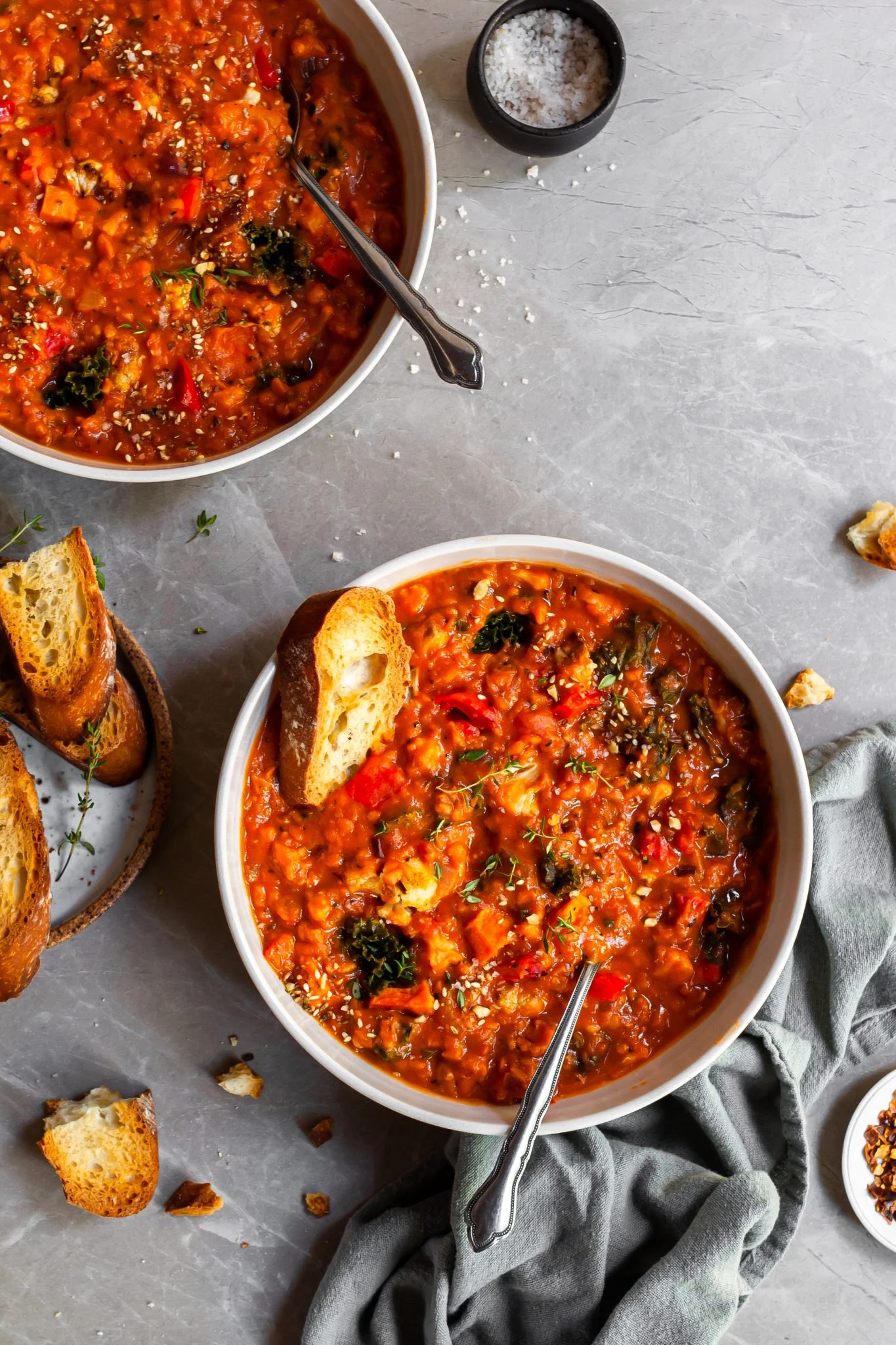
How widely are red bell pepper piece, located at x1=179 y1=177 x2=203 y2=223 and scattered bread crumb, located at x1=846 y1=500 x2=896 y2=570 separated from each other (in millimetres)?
2655

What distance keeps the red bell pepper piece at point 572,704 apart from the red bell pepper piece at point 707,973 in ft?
3.12

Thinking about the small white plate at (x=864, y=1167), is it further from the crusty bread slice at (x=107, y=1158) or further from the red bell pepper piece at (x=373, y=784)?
the crusty bread slice at (x=107, y=1158)

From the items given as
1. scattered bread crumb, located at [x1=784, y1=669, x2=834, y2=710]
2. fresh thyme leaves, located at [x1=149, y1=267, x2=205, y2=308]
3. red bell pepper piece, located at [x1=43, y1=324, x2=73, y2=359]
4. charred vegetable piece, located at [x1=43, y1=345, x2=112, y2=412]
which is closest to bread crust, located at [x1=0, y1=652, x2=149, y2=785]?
charred vegetable piece, located at [x1=43, y1=345, x2=112, y2=412]

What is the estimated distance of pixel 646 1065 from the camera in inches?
144

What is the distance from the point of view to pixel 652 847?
3.61m

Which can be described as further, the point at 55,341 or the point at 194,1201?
the point at 194,1201

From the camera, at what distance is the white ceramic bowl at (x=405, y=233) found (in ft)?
11.3

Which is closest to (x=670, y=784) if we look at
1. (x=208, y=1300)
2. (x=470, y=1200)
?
(x=470, y=1200)

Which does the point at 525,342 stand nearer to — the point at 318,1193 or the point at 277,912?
the point at 277,912

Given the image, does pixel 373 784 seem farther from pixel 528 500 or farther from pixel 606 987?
pixel 528 500

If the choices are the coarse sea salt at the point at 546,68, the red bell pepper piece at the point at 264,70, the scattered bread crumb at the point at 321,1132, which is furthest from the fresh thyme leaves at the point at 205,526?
the scattered bread crumb at the point at 321,1132

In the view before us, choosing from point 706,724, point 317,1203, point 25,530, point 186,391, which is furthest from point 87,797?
point 706,724

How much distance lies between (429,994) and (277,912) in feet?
1.87

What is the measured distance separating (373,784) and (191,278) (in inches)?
68.5
